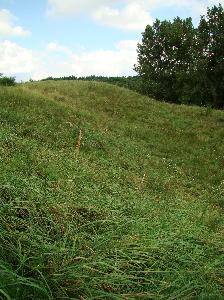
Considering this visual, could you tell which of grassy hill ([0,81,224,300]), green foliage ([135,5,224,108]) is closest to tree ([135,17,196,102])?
green foliage ([135,5,224,108])

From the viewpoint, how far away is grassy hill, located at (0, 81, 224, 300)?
4.19 metres

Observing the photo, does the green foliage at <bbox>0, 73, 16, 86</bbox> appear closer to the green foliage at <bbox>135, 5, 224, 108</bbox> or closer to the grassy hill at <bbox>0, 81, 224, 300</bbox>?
the grassy hill at <bbox>0, 81, 224, 300</bbox>

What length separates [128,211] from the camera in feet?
25.0

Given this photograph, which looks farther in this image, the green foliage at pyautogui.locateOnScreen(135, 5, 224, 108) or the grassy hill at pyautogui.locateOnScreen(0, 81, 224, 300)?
the green foliage at pyautogui.locateOnScreen(135, 5, 224, 108)

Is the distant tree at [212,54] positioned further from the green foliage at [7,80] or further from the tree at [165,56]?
the green foliage at [7,80]

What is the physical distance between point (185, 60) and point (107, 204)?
46.6m

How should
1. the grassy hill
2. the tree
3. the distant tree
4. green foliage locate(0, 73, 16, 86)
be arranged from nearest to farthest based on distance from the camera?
the grassy hill
green foliage locate(0, 73, 16, 86)
the distant tree
the tree

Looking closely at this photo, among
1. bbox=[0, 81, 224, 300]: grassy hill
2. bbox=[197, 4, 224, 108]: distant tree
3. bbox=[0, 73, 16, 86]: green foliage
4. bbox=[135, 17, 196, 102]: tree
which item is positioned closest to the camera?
bbox=[0, 81, 224, 300]: grassy hill

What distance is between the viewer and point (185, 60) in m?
51.8

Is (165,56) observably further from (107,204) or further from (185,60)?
(107,204)

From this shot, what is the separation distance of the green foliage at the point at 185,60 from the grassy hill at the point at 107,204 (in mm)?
20493

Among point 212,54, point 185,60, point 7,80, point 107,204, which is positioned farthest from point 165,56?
point 107,204

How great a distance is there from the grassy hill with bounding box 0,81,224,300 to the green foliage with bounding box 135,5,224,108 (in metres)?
20.5

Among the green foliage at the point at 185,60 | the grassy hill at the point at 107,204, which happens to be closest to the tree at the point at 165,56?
the green foliage at the point at 185,60
